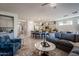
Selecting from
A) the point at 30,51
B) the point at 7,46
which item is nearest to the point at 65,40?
the point at 30,51

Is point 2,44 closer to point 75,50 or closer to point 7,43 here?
point 7,43

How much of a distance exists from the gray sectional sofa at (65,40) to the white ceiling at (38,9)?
448 millimetres

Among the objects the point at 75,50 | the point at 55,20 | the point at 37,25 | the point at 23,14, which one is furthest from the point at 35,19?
the point at 75,50

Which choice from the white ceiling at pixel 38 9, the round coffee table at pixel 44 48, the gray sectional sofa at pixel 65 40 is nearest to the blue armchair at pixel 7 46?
the round coffee table at pixel 44 48

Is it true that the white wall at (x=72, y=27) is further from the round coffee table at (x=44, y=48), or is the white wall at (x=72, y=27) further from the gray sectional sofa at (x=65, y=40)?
the round coffee table at (x=44, y=48)

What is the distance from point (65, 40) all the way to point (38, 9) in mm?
995

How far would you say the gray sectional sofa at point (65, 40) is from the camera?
2273mm

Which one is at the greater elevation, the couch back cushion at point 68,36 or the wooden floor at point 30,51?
the couch back cushion at point 68,36

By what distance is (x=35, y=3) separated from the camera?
2.34 meters

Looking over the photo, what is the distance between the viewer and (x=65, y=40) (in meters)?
2.38

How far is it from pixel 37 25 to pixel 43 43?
46 cm

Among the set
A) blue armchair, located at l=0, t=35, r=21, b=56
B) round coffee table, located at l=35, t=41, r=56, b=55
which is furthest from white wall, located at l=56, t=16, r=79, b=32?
blue armchair, located at l=0, t=35, r=21, b=56

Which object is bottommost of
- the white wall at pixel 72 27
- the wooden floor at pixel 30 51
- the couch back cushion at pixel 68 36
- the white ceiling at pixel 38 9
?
the wooden floor at pixel 30 51

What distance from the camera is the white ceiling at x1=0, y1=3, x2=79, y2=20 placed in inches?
91.0
